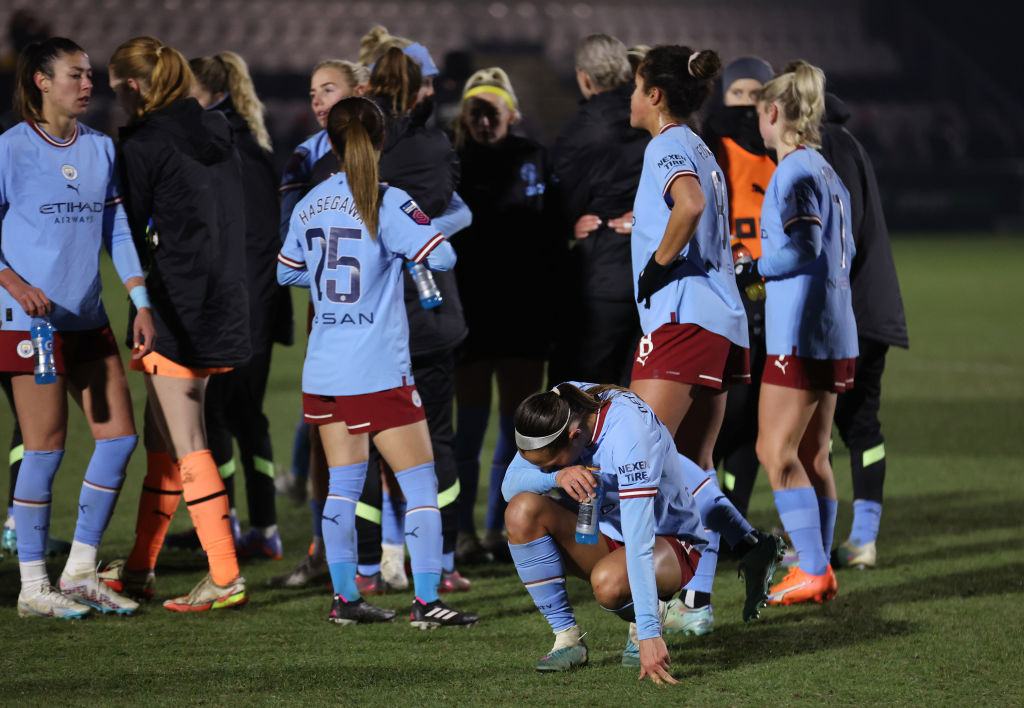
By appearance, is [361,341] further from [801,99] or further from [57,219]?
[801,99]

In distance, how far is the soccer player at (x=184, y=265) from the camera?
14.1 ft

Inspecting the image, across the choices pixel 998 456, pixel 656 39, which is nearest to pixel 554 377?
pixel 998 456

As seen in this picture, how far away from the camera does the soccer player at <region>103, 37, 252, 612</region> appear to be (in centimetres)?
429

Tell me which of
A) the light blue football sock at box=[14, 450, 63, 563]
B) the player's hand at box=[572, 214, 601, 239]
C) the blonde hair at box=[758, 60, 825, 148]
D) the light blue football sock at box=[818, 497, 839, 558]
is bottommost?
the light blue football sock at box=[818, 497, 839, 558]

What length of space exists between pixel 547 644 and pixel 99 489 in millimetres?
1685

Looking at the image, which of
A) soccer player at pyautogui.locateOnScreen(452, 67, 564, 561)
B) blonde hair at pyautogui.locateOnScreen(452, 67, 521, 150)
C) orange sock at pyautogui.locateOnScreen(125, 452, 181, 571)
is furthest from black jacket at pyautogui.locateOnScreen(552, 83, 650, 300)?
orange sock at pyautogui.locateOnScreen(125, 452, 181, 571)

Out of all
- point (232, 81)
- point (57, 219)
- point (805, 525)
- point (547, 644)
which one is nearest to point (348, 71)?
point (232, 81)

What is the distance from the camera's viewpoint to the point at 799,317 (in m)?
4.41

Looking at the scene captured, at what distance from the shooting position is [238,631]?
13.6 ft

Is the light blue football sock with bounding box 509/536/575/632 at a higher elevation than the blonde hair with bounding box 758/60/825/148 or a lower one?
lower

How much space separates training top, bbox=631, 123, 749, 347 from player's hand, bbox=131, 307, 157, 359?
164 cm

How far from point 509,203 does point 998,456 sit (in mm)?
3633

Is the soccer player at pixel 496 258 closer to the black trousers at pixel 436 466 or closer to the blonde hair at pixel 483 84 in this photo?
the blonde hair at pixel 483 84

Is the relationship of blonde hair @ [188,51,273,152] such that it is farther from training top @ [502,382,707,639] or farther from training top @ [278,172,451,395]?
training top @ [502,382,707,639]
